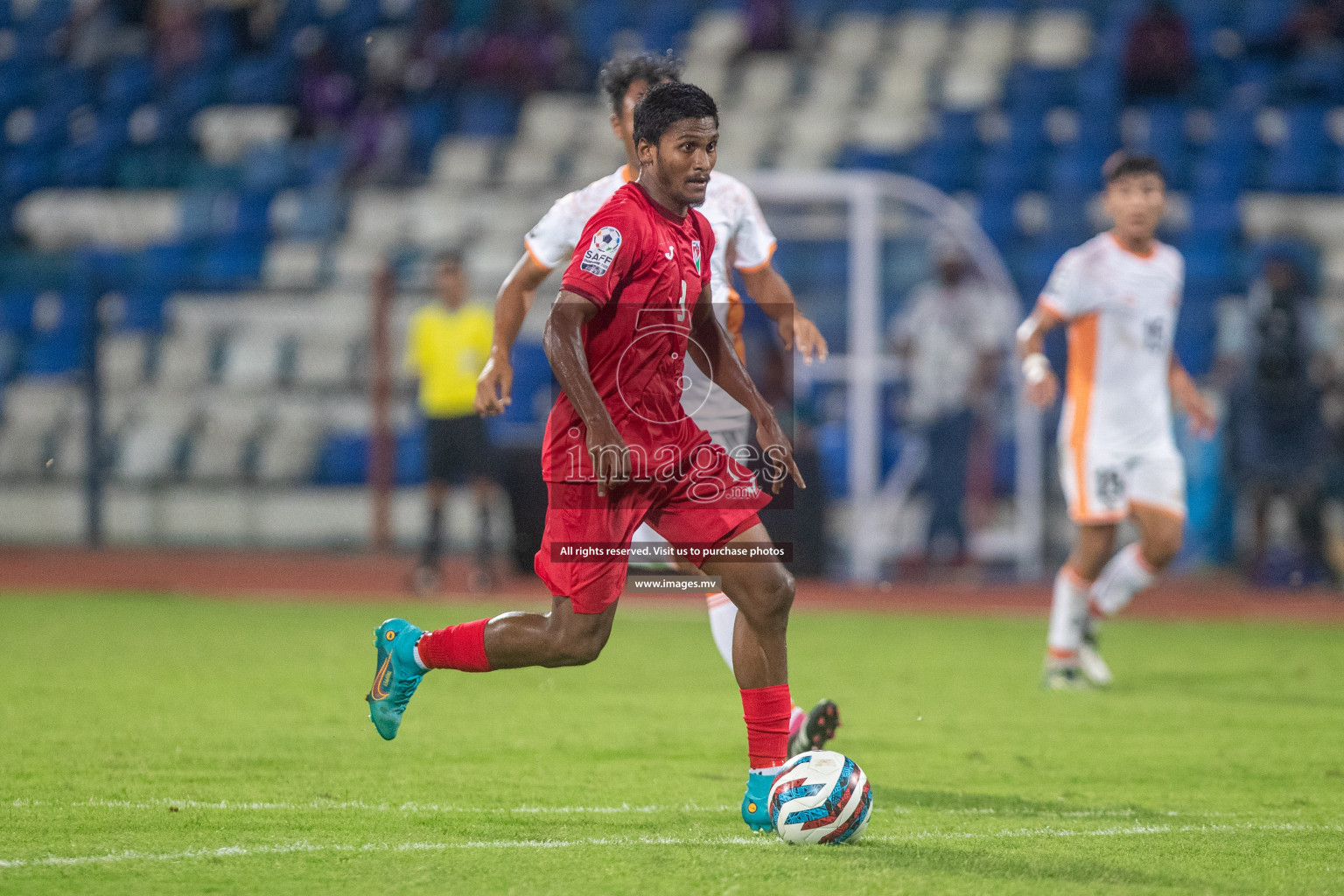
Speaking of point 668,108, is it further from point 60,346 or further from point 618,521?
point 60,346

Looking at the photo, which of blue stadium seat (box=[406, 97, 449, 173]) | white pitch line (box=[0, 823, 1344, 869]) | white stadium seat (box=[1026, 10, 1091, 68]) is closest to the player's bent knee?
white pitch line (box=[0, 823, 1344, 869])

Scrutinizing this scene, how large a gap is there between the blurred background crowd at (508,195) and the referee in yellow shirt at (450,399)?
741mm

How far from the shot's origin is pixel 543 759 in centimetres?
607

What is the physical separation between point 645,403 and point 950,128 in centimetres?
1391

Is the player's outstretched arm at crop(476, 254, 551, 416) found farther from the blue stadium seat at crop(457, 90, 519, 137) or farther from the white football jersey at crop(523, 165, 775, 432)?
the blue stadium seat at crop(457, 90, 519, 137)

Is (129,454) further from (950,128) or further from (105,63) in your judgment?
(950,128)

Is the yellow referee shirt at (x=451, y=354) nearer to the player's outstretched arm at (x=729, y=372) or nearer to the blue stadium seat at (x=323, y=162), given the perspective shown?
the blue stadium seat at (x=323, y=162)

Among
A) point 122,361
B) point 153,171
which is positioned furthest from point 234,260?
point 153,171

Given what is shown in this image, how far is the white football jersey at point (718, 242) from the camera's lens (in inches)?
234

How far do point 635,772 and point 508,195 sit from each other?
1371 centimetres

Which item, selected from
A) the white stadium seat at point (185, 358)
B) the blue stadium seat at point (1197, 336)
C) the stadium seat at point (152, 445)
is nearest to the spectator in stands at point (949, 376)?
the blue stadium seat at point (1197, 336)

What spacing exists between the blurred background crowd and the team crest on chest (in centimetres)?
823

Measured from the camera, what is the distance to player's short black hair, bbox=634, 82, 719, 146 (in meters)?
4.71

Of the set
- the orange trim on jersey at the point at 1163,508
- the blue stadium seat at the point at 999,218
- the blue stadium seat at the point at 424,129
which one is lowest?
the orange trim on jersey at the point at 1163,508
